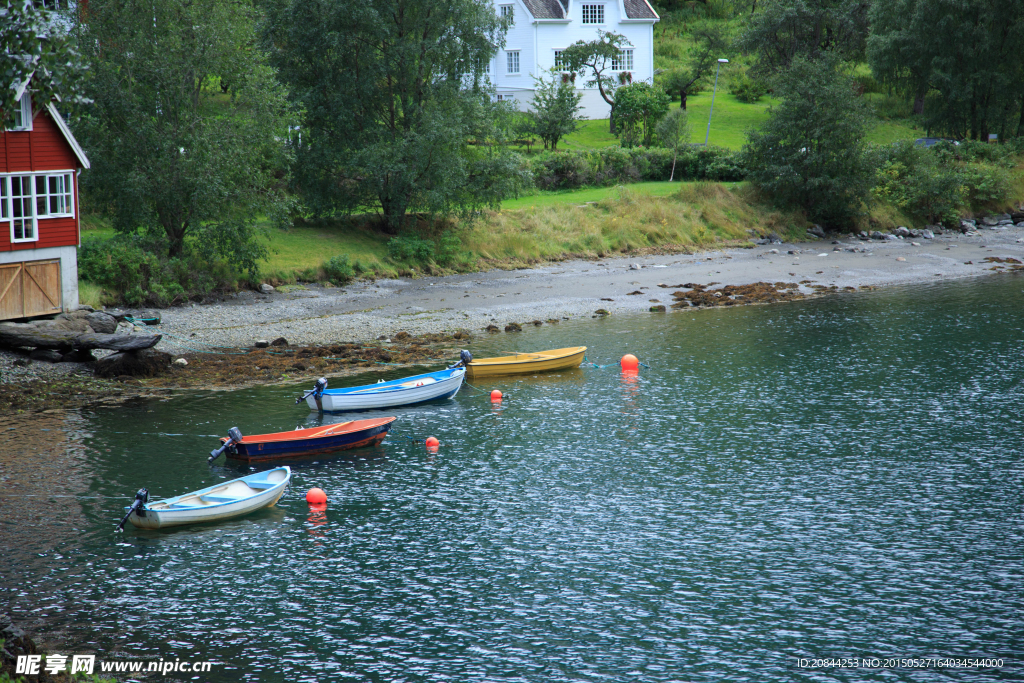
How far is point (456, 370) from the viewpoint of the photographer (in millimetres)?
31797

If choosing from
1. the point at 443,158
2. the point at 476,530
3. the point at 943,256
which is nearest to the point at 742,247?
the point at 943,256

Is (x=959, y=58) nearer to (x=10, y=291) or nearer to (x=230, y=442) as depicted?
(x=230, y=442)

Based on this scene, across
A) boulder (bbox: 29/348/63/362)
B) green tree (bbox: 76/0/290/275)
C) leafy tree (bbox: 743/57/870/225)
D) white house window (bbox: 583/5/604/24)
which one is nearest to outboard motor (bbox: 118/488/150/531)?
boulder (bbox: 29/348/63/362)

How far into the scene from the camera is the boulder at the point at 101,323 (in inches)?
1353

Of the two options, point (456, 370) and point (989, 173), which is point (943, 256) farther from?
point (456, 370)

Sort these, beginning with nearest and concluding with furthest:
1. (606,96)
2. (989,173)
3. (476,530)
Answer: (476,530), (989,173), (606,96)

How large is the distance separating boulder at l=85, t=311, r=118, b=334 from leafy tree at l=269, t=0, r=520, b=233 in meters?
18.2

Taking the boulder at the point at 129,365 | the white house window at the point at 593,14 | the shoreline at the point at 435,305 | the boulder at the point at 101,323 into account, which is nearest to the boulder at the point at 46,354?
the shoreline at the point at 435,305

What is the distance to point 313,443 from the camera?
26016mm

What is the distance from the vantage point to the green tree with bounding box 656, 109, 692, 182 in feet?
231

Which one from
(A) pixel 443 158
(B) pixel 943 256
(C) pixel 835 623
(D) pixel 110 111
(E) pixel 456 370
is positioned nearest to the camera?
(C) pixel 835 623

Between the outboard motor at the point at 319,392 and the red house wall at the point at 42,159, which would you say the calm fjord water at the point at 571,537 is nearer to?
the outboard motor at the point at 319,392

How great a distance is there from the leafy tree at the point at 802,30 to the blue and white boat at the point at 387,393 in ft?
215

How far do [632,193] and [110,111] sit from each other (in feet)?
117
